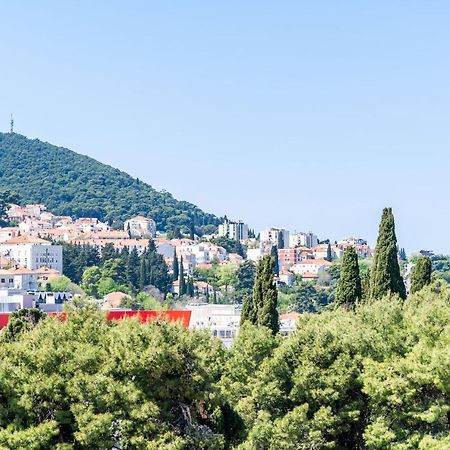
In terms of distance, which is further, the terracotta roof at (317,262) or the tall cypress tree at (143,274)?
the terracotta roof at (317,262)

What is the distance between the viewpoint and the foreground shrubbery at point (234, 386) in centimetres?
1644

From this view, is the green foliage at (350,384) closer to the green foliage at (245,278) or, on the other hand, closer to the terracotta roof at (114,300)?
the terracotta roof at (114,300)

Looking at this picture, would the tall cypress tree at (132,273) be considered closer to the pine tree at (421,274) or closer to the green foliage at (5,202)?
the green foliage at (5,202)

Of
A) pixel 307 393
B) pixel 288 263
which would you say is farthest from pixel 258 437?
pixel 288 263

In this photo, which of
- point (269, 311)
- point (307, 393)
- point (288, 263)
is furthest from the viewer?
point (288, 263)

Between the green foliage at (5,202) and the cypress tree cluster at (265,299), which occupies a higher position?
the green foliage at (5,202)

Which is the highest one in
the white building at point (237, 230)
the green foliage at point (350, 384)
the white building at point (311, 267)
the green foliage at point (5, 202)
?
the green foliage at point (5, 202)

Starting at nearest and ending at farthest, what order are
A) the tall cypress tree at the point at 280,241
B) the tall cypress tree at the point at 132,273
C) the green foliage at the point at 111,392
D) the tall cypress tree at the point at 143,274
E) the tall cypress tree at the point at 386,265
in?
1. the green foliage at the point at 111,392
2. the tall cypress tree at the point at 386,265
3. the tall cypress tree at the point at 143,274
4. the tall cypress tree at the point at 132,273
5. the tall cypress tree at the point at 280,241

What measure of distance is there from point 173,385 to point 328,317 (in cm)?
818

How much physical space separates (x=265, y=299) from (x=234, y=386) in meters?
12.0

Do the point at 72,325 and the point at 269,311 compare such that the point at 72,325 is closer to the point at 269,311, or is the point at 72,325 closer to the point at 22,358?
the point at 22,358

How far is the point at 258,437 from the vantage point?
60.8ft

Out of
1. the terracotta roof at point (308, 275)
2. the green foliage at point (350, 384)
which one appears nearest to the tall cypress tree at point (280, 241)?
the terracotta roof at point (308, 275)

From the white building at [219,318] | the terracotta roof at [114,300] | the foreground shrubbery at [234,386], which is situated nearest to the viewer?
the foreground shrubbery at [234,386]
